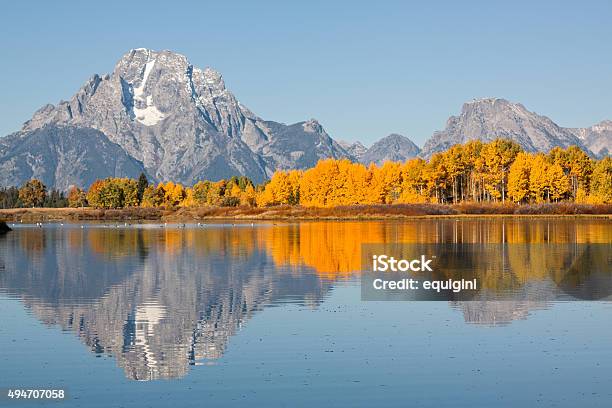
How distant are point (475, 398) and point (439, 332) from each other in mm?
8790

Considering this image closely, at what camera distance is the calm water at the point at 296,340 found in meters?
21.0

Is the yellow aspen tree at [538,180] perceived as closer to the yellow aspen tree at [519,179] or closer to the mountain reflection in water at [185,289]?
the yellow aspen tree at [519,179]

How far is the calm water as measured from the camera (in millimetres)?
21031

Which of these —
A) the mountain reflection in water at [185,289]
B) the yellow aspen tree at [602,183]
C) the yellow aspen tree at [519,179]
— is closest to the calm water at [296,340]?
the mountain reflection in water at [185,289]

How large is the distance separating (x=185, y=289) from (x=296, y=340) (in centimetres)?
1503

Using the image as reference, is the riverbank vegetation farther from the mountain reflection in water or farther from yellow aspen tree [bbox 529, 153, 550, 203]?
the mountain reflection in water

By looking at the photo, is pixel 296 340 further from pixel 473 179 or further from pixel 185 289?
pixel 473 179

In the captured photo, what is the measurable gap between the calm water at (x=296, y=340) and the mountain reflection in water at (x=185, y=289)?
0.13 metres

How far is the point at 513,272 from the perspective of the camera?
4691 centimetres

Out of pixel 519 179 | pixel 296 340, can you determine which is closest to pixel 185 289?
pixel 296 340

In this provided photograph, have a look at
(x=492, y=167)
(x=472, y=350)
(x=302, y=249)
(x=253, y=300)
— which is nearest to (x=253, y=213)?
(x=492, y=167)

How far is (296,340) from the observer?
90.9ft

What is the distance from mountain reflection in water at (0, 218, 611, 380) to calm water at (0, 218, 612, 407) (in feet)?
0.43

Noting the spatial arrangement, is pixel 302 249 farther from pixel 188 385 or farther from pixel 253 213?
pixel 253 213
